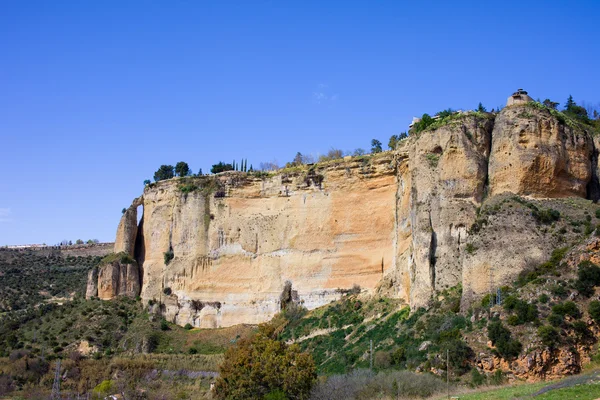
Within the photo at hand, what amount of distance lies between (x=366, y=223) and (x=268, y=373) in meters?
18.8

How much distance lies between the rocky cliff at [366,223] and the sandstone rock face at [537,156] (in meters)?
0.06

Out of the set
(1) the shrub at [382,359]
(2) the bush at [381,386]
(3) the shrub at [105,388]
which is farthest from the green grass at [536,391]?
(3) the shrub at [105,388]

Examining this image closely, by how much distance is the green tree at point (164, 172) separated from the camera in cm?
6033

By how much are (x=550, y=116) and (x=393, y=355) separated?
1315 cm

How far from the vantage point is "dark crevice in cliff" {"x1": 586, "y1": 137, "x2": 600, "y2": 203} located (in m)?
34.5

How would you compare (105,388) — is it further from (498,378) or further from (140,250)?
(498,378)

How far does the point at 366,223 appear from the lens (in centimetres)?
4384

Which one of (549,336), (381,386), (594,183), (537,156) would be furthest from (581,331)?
(594,183)

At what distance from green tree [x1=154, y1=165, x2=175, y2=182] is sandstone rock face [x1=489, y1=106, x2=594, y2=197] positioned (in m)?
32.8

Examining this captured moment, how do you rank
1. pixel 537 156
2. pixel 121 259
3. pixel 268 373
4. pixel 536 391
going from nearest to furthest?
1. pixel 536 391
2. pixel 268 373
3. pixel 537 156
4. pixel 121 259

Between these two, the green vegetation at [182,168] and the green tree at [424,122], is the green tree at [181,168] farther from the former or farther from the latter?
the green tree at [424,122]

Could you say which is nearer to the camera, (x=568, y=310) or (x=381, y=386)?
(x=381, y=386)

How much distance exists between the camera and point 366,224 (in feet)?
144

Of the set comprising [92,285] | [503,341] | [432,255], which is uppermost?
[92,285]
